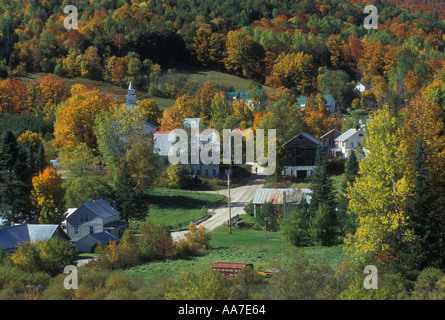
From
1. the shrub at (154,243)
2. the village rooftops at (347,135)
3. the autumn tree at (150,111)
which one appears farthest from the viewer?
the autumn tree at (150,111)

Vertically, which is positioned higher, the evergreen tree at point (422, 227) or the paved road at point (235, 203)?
the evergreen tree at point (422, 227)


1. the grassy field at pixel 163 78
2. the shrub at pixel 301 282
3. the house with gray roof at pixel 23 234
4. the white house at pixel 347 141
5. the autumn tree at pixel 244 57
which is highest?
the autumn tree at pixel 244 57

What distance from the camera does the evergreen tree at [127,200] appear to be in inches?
1810

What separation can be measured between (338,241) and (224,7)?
115801 millimetres

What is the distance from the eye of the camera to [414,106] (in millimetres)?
42656

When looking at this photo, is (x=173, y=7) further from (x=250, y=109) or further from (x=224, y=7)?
(x=250, y=109)

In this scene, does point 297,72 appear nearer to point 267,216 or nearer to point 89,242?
point 267,216

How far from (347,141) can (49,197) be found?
36.1 metres

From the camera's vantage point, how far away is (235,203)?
2099 inches

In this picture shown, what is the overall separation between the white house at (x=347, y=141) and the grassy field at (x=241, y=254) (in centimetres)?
2542

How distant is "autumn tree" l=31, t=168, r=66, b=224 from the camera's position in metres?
41.5

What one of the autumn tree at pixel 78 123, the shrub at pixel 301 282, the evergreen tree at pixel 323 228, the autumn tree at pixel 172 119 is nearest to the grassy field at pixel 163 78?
the autumn tree at pixel 172 119

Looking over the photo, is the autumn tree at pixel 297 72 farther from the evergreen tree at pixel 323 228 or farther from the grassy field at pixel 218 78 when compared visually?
the evergreen tree at pixel 323 228

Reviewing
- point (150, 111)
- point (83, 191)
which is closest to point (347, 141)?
point (150, 111)
